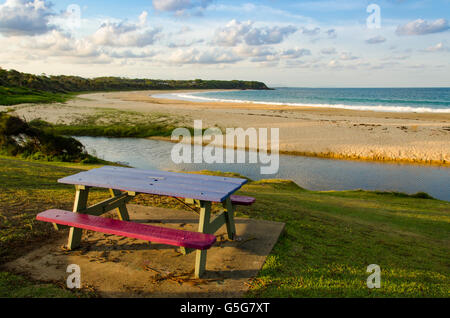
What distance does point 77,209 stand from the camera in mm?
5086

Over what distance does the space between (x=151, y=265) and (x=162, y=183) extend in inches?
42.0

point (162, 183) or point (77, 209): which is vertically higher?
point (162, 183)

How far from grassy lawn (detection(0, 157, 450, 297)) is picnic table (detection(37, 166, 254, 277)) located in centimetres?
69

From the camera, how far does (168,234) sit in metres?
4.09

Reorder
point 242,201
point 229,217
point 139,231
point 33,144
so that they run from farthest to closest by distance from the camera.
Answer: point 33,144 < point 242,201 < point 229,217 < point 139,231

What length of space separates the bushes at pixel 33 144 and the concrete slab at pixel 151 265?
11695mm

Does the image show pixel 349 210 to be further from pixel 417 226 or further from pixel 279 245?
pixel 279 245

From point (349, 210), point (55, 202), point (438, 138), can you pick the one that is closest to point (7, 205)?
point (55, 202)

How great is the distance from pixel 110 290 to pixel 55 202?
3535mm

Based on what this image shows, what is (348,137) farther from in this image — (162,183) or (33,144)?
(162,183)

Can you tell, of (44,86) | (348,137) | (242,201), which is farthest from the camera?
(44,86)

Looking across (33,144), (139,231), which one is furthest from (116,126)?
(139,231)
